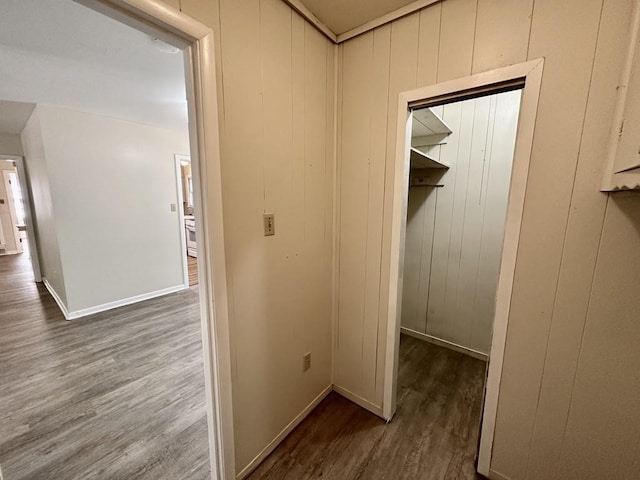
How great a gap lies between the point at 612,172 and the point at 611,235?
0.79ft

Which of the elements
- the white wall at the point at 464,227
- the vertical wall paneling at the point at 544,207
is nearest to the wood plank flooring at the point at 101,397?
the vertical wall paneling at the point at 544,207

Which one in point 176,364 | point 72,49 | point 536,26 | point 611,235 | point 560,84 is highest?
point 72,49

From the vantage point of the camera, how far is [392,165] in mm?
1494

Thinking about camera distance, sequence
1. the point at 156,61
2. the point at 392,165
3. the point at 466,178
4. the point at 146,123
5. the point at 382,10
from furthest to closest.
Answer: the point at 146,123 < the point at 466,178 < the point at 156,61 < the point at 392,165 < the point at 382,10

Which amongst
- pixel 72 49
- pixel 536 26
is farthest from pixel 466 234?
pixel 72 49

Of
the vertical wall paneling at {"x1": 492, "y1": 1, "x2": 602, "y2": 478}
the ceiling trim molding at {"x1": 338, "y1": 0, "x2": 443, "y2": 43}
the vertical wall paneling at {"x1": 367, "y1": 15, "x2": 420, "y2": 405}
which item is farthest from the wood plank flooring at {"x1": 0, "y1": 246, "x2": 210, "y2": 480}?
the ceiling trim molding at {"x1": 338, "y1": 0, "x2": 443, "y2": 43}

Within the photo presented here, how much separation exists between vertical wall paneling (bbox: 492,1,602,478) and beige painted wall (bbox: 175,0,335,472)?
104 centimetres

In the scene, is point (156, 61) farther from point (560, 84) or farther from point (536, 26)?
point (560, 84)

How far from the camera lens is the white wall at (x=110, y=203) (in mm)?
2936

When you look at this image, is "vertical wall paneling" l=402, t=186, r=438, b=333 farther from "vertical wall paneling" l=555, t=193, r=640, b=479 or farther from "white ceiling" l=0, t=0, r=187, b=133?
"white ceiling" l=0, t=0, r=187, b=133

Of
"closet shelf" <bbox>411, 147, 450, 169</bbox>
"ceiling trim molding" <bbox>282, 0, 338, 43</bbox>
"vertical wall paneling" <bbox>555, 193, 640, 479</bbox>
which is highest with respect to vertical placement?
"ceiling trim molding" <bbox>282, 0, 338, 43</bbox>

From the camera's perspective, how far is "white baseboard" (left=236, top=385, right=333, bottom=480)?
1374 millimetres

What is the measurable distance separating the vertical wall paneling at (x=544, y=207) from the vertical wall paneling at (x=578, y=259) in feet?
0.08

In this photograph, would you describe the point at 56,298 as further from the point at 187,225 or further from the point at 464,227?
the point at 464,227
